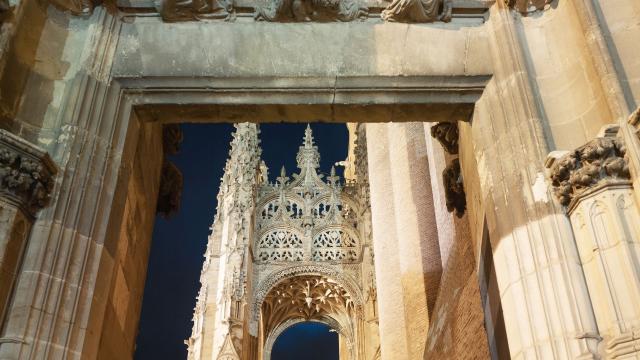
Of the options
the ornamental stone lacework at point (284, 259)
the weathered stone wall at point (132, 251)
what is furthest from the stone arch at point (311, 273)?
the weathered stone wall at point (132, 251)

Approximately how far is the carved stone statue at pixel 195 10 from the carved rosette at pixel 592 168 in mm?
2855

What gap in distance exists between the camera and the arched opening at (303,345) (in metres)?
61.6

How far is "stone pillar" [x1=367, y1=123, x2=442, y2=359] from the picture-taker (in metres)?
14.0

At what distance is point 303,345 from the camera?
202 ft

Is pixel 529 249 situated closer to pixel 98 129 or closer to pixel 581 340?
pixel 581 340

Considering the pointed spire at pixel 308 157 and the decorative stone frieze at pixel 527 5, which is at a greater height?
the pointed spire at pixel 308 157

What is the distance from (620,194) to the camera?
411 cm

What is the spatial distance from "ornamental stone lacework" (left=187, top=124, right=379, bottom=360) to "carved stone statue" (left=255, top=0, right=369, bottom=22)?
18.0 meters

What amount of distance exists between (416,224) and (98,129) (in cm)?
1097

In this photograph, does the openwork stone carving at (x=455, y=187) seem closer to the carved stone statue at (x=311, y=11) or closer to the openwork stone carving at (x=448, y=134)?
the openwork stone carving at (x=448, y=134)

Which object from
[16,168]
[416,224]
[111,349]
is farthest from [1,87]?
[416,224]

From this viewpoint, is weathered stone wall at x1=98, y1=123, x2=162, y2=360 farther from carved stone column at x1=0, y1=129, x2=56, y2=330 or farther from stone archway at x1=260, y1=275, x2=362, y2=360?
stone archway at x1=260, y1=275, x2=362, y2=360

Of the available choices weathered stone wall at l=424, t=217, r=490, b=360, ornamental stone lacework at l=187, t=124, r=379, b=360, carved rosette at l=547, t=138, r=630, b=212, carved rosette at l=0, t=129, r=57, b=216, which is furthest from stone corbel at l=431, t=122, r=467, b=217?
ornamental stone lacework at l=187, t=124, r=379, b=360

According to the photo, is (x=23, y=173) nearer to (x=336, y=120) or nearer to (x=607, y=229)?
(x=336, y=120)
